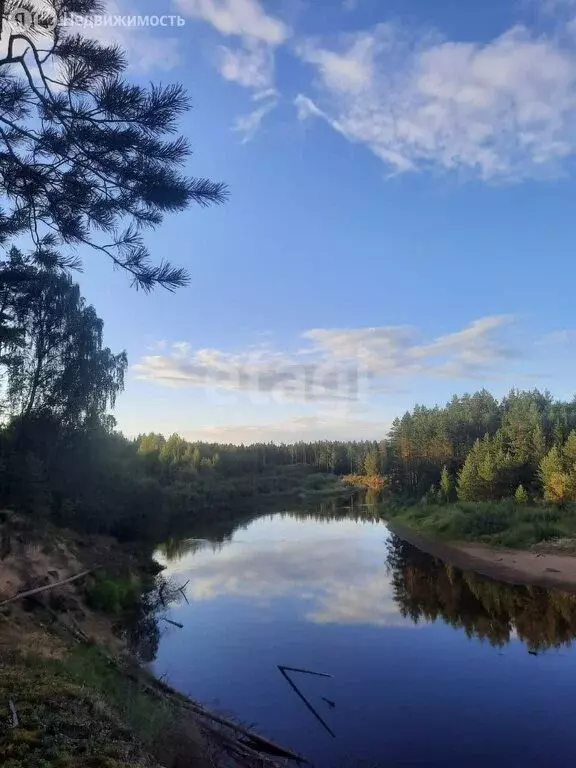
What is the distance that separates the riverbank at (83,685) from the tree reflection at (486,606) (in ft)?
34.7

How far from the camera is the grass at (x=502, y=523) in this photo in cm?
3381

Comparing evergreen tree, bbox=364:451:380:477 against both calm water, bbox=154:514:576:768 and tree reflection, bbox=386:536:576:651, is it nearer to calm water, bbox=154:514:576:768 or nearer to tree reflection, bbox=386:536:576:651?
tree reflection, bbox=386:536:576:651

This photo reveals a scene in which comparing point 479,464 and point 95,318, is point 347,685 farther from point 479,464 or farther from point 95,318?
point 479,464

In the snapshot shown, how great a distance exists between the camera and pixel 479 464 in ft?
152

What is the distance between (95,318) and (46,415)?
6648 mm

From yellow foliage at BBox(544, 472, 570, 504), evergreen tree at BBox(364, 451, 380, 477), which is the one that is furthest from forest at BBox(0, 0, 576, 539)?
evergreen tree at BBox(364, 451, 380, 477)

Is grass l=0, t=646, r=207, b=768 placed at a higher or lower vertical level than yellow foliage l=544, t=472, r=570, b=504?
lower

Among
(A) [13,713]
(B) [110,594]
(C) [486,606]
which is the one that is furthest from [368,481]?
(A) [13,713]

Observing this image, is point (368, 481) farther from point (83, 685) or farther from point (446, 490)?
point (83, 685)

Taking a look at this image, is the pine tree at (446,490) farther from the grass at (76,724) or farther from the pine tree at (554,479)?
the grass at (76,724)

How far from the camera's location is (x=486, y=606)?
22281mm

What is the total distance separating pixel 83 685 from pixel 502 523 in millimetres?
33952

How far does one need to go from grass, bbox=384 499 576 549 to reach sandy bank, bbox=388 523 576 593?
1.14 metres

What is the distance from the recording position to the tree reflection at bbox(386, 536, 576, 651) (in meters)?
18.7
